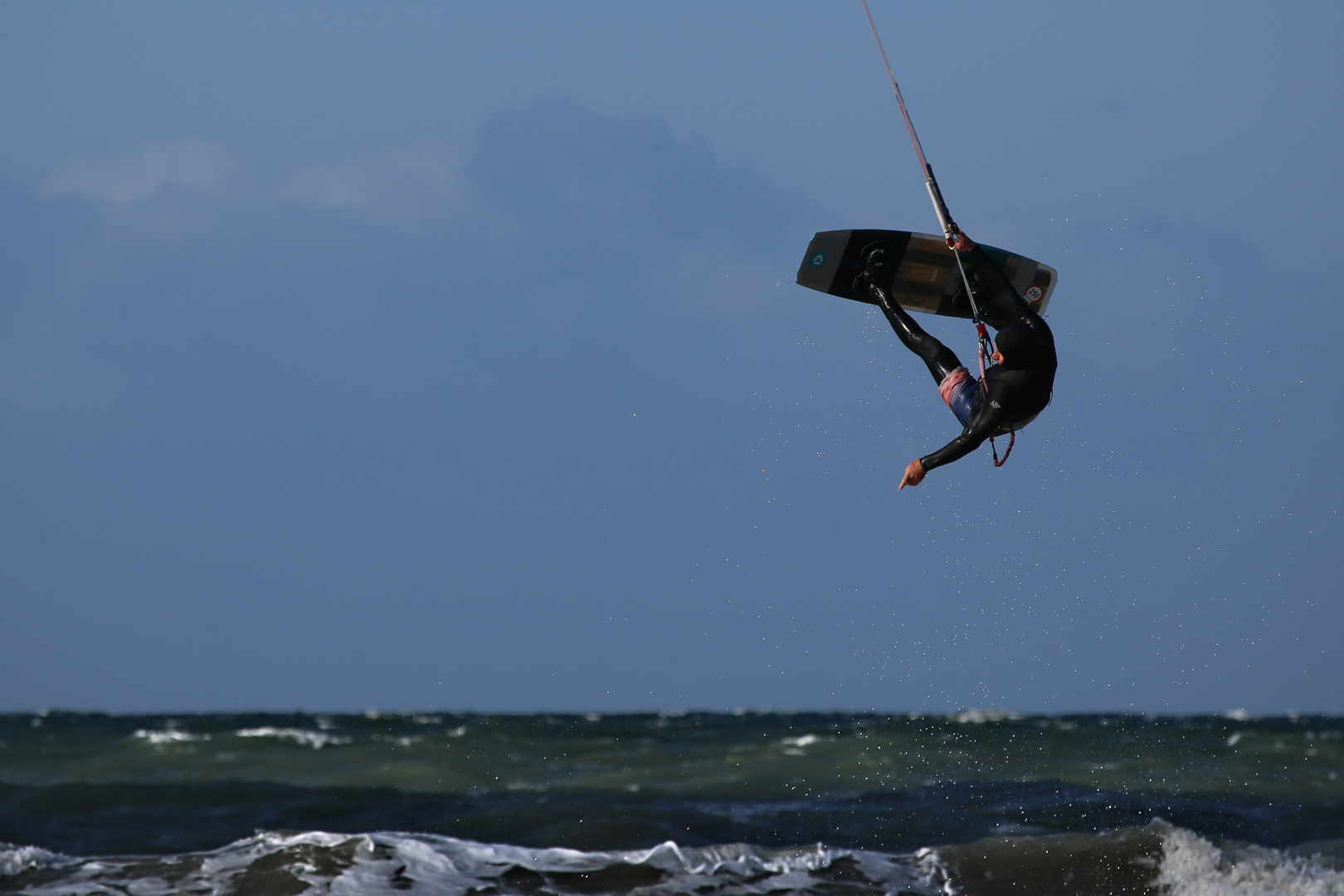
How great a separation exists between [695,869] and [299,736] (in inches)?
420

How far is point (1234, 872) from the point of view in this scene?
28.6 feet

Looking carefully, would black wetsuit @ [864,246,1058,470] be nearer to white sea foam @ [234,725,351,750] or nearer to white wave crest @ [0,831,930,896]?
white wave crest @ [0,831,930,896]

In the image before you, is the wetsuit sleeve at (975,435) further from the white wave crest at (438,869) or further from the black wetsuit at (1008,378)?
the white wave crest at (438,869)

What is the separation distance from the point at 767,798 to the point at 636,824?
94.1 inches

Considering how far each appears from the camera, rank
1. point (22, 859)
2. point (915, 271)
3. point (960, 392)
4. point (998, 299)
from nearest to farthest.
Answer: point (998, 299) < point (960, 392) < point (915, 271) < point (22, 859)

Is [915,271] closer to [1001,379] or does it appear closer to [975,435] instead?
[1001,379]

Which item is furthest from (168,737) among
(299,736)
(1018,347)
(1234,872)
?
(1018,347)

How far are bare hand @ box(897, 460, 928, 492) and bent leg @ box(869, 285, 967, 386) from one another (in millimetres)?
784

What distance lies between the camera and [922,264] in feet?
26.1

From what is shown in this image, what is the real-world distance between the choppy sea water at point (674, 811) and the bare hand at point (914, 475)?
3328mm

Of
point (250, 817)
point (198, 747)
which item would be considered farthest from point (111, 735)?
point (250, 817)

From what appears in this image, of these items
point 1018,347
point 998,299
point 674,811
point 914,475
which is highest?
point 998,299

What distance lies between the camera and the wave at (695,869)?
8.33 meters

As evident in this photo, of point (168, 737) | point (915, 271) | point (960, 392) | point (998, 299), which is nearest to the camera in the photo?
point (998, 299)
